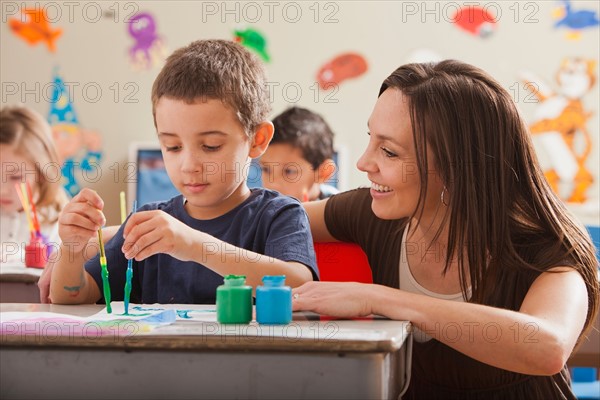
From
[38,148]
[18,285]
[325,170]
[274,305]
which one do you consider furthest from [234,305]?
[38,148]

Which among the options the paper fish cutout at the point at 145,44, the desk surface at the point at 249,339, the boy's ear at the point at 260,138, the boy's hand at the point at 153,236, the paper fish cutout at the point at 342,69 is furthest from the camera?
the paper fish cutout at the point at 145,44

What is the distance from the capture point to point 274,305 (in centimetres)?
109

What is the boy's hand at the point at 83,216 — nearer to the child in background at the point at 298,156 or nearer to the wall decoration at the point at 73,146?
the child in background at the point at 298,156

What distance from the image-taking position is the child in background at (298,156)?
308 cm

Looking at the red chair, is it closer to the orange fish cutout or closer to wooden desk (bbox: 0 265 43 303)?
wooden desk (bbox: 0 265 43 303)

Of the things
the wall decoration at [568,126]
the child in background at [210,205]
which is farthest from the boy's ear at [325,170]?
the wall decoration at [568,126]

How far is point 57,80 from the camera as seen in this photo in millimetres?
4980

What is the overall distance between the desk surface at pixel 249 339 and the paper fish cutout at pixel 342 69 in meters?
3.85

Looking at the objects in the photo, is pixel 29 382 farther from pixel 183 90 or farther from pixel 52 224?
pixel 52 224

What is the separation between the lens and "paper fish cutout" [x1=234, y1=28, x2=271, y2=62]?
4.87 m

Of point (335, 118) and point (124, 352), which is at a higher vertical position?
point (335, 118)

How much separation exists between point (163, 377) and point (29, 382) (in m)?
0.17

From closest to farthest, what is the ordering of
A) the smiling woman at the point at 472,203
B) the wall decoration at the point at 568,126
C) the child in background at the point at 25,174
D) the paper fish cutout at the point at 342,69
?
the smiling woman at the point at 472,203
the child in background at the point at 25,174
the wall decoration at the point at 568,126
the paper fish cutout at the point at 342,69

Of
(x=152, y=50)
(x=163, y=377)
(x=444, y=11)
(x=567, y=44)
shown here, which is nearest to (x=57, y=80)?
(x=152, y=50)
